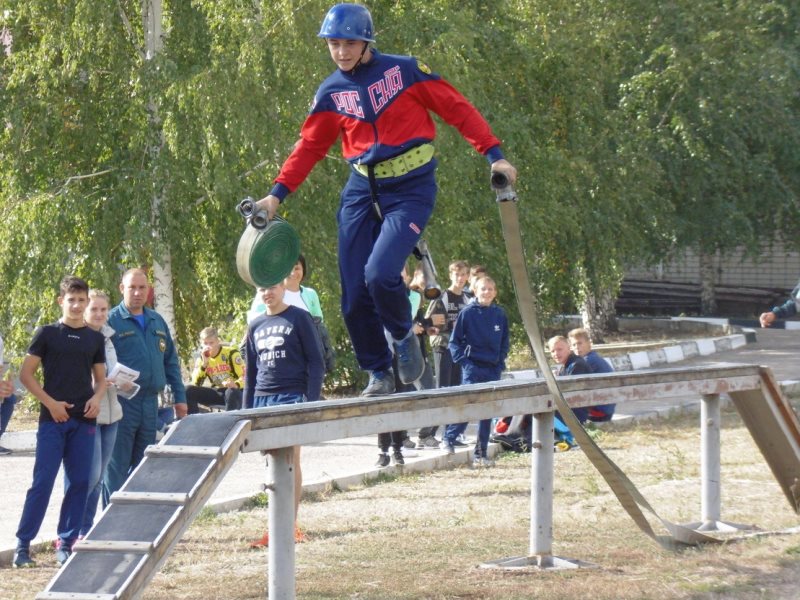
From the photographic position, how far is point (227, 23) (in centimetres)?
1439

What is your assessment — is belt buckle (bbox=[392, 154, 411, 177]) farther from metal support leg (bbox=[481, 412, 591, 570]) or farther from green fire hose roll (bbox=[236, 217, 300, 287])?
metal support leg (bbox=[481, 412, 591, 570])

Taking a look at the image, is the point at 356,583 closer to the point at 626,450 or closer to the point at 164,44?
the point at 626,450

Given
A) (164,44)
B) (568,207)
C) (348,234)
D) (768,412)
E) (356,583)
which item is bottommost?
(356,583)

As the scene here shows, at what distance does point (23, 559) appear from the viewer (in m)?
8.14

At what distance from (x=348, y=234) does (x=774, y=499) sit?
497 centimetres

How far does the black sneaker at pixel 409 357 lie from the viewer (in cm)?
689

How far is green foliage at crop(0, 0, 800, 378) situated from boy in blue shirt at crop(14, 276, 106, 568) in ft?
18.7

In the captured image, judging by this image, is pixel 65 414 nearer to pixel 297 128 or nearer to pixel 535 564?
pixel 535 564

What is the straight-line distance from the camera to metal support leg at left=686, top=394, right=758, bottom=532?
29.2 feet

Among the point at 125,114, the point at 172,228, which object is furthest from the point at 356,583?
the point at 125,114

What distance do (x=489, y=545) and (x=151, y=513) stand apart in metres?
3.69

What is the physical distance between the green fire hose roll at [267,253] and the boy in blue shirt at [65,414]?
2.16 metres

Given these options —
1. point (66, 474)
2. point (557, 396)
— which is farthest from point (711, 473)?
point (66, 474)

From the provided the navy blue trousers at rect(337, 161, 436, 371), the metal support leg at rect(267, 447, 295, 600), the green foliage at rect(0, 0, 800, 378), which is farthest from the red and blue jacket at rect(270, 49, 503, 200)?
the green foliage at rect(0, 0, 800, 378)
